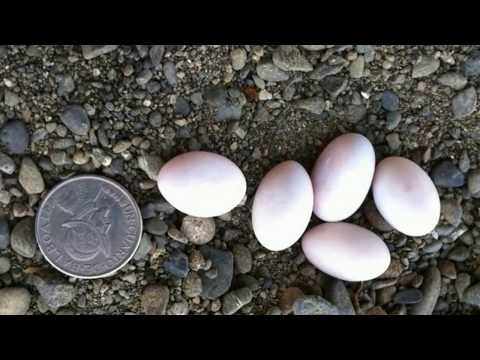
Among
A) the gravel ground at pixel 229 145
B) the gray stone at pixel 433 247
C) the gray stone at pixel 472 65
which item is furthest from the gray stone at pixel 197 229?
the gray stone at pixel 472 65

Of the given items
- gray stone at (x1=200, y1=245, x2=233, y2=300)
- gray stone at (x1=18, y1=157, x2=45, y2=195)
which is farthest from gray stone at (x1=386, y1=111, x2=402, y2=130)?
gray stone at (x1=18, y1=157, x2=45, y2=195)

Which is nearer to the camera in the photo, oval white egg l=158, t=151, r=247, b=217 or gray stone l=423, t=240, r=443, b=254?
oval white egg l=158, t=151, r=247, b=217

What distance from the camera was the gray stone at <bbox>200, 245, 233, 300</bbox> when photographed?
96cm

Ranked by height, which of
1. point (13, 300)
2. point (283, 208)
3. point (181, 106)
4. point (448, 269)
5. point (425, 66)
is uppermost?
point (425, 66)

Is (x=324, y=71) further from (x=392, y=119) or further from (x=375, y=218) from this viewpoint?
(x=375, y=218)

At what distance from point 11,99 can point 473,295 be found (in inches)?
32.0

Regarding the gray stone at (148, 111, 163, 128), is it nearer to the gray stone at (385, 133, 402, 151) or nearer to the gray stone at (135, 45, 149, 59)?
the gray stone at (135, 45, 149, 59)

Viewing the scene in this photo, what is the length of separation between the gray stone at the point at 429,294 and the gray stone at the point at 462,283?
0.10 feet

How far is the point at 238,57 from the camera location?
95 centimetres

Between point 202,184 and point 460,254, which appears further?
point 460,254

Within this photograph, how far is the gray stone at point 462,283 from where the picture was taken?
0.98 m

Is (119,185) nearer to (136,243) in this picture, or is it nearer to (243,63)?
(136,243)

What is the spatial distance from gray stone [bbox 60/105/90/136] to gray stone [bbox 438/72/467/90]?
59cm

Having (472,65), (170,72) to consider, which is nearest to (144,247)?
(170,72)
